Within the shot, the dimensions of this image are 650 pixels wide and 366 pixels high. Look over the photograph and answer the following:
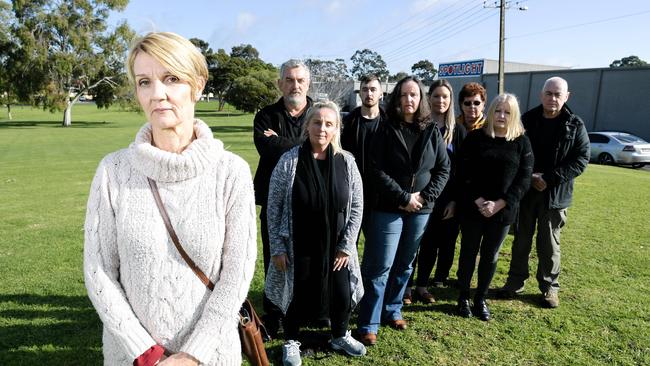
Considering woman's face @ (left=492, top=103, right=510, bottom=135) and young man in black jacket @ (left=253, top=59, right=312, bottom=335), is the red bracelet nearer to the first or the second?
young man in black jacket @ (left=253, top=59, right=312, bottom=335)

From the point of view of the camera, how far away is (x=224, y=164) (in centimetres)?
185

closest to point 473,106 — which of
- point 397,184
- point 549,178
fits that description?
point 549,178

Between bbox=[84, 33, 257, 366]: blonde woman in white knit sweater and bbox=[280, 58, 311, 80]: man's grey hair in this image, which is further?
bbox=[280, 58, 311, 80]: man's grey hair

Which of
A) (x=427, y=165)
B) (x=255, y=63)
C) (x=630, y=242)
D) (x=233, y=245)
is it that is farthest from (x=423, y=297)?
(x=255, y=63)

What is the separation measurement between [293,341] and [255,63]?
7211 cm

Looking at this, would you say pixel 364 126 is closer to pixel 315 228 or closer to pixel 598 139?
pixel 315 228

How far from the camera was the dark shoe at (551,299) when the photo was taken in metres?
4.71

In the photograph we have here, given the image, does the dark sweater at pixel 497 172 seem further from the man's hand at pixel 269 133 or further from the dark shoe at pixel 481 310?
the man's hand at pixel 269 133

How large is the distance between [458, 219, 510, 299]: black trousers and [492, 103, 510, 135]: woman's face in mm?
916

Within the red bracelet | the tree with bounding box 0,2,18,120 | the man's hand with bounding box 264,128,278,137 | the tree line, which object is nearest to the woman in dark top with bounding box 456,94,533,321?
the man's hand with bounding box 264,128,278,137

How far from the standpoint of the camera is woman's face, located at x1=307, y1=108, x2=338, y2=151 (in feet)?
11.7

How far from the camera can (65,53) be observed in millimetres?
46406

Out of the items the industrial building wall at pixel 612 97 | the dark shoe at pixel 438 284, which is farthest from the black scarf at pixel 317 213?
the industrial building wall at pixel 612 97

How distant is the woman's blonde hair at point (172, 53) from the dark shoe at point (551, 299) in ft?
14.6
